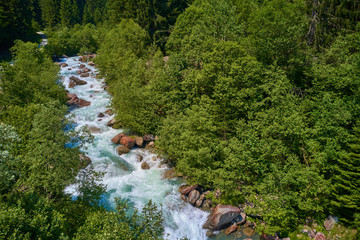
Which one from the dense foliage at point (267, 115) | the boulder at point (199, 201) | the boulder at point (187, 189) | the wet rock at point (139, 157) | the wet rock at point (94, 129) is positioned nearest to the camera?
the dense foliage at point (267, 115)

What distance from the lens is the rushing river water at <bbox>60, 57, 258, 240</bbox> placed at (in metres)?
25.3

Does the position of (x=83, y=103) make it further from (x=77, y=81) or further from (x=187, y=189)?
(x=187, y=189)

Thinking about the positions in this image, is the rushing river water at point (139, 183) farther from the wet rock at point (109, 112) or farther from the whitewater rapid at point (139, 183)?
the wet rock at point (109, 112)

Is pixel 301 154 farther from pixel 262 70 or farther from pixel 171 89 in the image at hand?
pixel 171 89

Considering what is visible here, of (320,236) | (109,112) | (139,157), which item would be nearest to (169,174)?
(139,157)

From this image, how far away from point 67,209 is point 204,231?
13995mm

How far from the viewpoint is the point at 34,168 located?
19.6 m

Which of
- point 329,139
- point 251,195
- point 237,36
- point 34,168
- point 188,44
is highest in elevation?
point 237,36

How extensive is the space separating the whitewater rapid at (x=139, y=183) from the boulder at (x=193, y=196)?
0.58 meters

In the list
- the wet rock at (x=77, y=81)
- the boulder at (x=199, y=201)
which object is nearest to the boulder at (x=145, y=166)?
the boulder at (x=199, y=201)

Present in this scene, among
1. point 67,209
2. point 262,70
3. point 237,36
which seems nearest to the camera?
point 67,209

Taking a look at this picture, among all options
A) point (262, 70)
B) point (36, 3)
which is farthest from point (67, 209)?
point (36, 3)

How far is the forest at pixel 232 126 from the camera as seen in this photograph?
18594 millimetres

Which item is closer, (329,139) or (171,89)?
(329,139)
